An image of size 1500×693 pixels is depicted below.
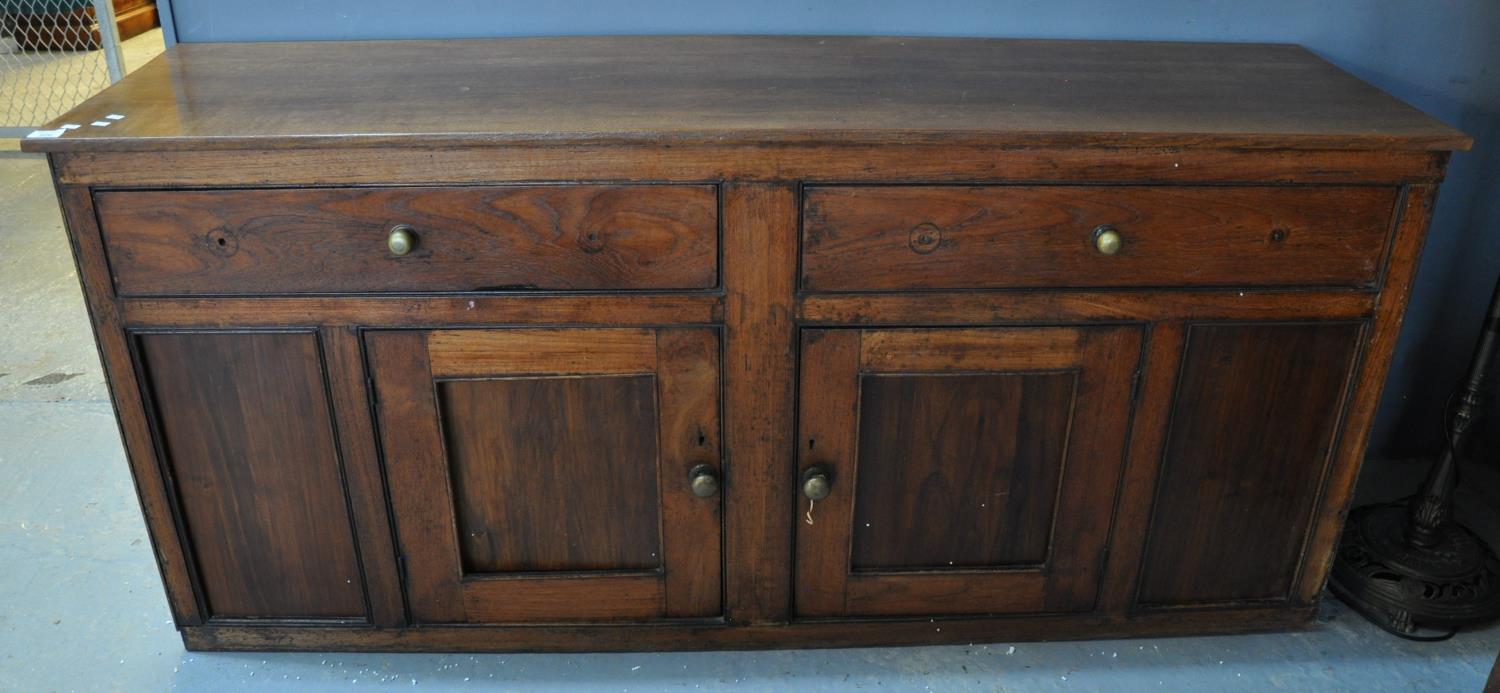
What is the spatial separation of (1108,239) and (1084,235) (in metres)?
0.03

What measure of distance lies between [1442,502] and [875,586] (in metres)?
0.91

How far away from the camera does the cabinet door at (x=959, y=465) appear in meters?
1.52

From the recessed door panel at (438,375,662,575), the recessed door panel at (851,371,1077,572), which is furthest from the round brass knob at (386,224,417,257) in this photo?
the recessed door panel at (851,371,1077,572)

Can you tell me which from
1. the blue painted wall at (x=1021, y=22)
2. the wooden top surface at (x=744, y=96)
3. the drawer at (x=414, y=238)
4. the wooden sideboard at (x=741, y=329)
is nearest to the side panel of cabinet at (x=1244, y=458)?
the wooden sideboard at (x=741, y=329)

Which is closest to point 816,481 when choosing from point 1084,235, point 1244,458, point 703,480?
point 703,480

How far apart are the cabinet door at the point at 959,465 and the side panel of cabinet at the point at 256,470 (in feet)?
2.12

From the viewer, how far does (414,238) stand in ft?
4.62

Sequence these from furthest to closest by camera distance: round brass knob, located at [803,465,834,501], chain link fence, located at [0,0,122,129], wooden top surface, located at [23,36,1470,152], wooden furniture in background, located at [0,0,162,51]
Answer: wooden furniture in background, located at [0,0,162,51] → chain link fence, located at [0,0,122,129] → round brass knob, located at [803,465,834,501] → wooden top surface, located at [23,36,1470,152]

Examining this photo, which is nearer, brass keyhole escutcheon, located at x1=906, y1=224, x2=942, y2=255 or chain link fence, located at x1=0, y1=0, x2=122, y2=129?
brass keyhole escutcheon, located at x1=906, y1=224, x2=942, y2=255

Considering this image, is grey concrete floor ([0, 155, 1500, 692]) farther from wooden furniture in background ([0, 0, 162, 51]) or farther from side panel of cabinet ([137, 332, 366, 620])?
wooden furniture in background ([0, 0, 162, 51])

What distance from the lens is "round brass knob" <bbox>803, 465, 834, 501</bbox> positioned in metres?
1.60

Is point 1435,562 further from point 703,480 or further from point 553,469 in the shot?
point 553,469

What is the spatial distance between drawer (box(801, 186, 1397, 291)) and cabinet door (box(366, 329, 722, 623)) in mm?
241

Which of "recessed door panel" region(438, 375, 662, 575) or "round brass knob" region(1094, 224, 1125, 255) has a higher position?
"round brass knob" region(1094, 224, 1125, 255)
